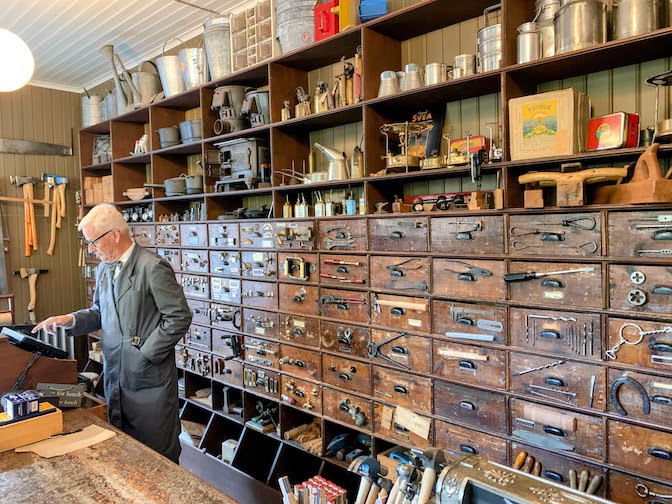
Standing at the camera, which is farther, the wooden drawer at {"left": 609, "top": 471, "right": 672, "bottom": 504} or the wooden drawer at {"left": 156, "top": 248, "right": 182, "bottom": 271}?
the wooden drawer at {"left": 156, "top": 248, "right": 182, "bottom": 271}

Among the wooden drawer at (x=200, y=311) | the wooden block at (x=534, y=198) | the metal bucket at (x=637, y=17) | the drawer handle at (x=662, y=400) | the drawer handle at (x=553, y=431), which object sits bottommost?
the drawer handle at (x=553, y=431)

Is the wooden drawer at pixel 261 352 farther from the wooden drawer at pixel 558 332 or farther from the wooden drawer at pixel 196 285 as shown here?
the wooden drawer at pixel 558 332

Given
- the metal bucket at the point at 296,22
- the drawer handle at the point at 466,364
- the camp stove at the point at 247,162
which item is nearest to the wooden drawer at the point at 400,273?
the drawer handle at the point at 466,364

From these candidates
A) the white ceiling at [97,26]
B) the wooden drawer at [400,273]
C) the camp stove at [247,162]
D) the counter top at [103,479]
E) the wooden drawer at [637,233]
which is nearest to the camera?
the counter top at [103,479]

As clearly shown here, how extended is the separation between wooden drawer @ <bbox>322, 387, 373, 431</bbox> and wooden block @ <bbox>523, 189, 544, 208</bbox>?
4.25ft

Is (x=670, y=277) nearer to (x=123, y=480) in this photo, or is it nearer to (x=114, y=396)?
(x=123, y=480)

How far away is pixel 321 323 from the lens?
9.50 ft

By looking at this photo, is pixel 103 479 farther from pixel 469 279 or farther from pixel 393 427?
pixel 469 279

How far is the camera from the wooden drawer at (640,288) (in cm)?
172

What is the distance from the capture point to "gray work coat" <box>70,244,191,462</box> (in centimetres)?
237

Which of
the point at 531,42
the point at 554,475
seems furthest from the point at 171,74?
the point at 554,475

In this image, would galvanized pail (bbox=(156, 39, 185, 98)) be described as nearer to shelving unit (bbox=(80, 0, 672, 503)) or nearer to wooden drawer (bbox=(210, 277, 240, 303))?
shelving unit (bbox=(80, 0, 672, 503))

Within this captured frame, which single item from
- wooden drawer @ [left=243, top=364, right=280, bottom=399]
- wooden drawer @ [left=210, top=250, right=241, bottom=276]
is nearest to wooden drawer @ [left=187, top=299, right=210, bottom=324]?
wooden drawer @ [left=210, top=250, right=241, bottom=276]

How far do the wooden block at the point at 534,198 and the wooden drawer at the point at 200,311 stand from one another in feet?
7.95
